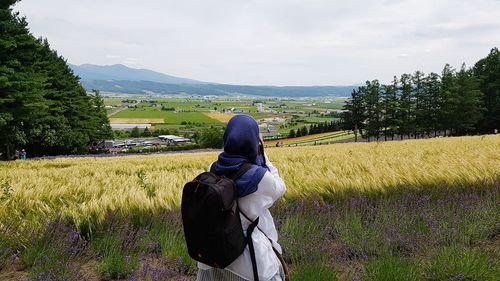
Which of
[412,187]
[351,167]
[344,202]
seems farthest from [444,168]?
[344,202]

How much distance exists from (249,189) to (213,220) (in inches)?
13.2

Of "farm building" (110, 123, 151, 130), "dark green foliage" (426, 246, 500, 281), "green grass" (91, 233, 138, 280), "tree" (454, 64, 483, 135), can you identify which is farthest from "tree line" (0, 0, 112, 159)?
"farm building" (110, 123, 151, 130)

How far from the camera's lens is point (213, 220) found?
2.33 metres

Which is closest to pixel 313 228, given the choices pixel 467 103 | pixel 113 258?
pixel 113 258

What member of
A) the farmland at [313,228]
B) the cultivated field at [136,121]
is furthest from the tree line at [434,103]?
the cultivated field at [136,121]

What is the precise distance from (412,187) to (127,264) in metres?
4.06

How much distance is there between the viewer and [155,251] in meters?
4.36

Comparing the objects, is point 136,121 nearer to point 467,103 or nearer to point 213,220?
point 467,103

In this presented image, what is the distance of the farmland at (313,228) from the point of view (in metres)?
3.60

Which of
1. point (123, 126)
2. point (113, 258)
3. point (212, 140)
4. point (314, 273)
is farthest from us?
point (123, 126)

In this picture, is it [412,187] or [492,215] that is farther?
[412,187]

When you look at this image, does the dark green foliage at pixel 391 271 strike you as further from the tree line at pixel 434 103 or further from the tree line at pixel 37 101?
the tree line at pixel 434 103

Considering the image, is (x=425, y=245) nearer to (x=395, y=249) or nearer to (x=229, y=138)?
(x=395, y=249)

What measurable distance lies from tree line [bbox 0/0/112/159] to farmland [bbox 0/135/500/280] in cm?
1944
